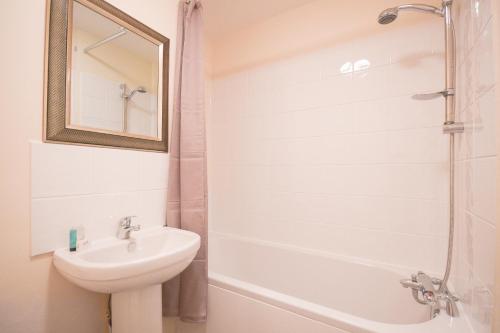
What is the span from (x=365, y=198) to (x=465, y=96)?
2.19 ft

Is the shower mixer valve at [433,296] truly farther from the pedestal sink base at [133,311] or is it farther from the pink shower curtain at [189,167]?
the pedestal sink base at [133,311]

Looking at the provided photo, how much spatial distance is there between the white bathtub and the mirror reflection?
891 millimetres

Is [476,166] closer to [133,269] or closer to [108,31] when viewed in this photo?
[133,269]

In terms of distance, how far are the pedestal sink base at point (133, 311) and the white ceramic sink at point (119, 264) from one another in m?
0.15

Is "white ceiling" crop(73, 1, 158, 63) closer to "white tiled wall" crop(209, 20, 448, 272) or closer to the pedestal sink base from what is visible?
"white tiled wall" crop(209, 20, 448, 272)

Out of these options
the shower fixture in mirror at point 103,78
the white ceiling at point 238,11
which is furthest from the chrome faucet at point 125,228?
the white ceiling at point 238,11

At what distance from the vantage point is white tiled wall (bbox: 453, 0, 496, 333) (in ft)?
2.06

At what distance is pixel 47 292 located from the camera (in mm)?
828

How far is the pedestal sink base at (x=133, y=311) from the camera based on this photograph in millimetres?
865

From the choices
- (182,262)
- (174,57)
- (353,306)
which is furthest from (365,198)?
(174,57)

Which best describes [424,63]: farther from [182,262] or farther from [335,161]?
[182,262]

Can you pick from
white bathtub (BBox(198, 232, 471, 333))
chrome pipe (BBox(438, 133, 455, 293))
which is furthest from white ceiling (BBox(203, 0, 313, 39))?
white bathtub (BBox(198, 232, 471, 333))

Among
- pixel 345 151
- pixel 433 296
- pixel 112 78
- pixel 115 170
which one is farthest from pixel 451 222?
pixel 112 78

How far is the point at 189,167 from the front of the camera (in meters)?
1.21
